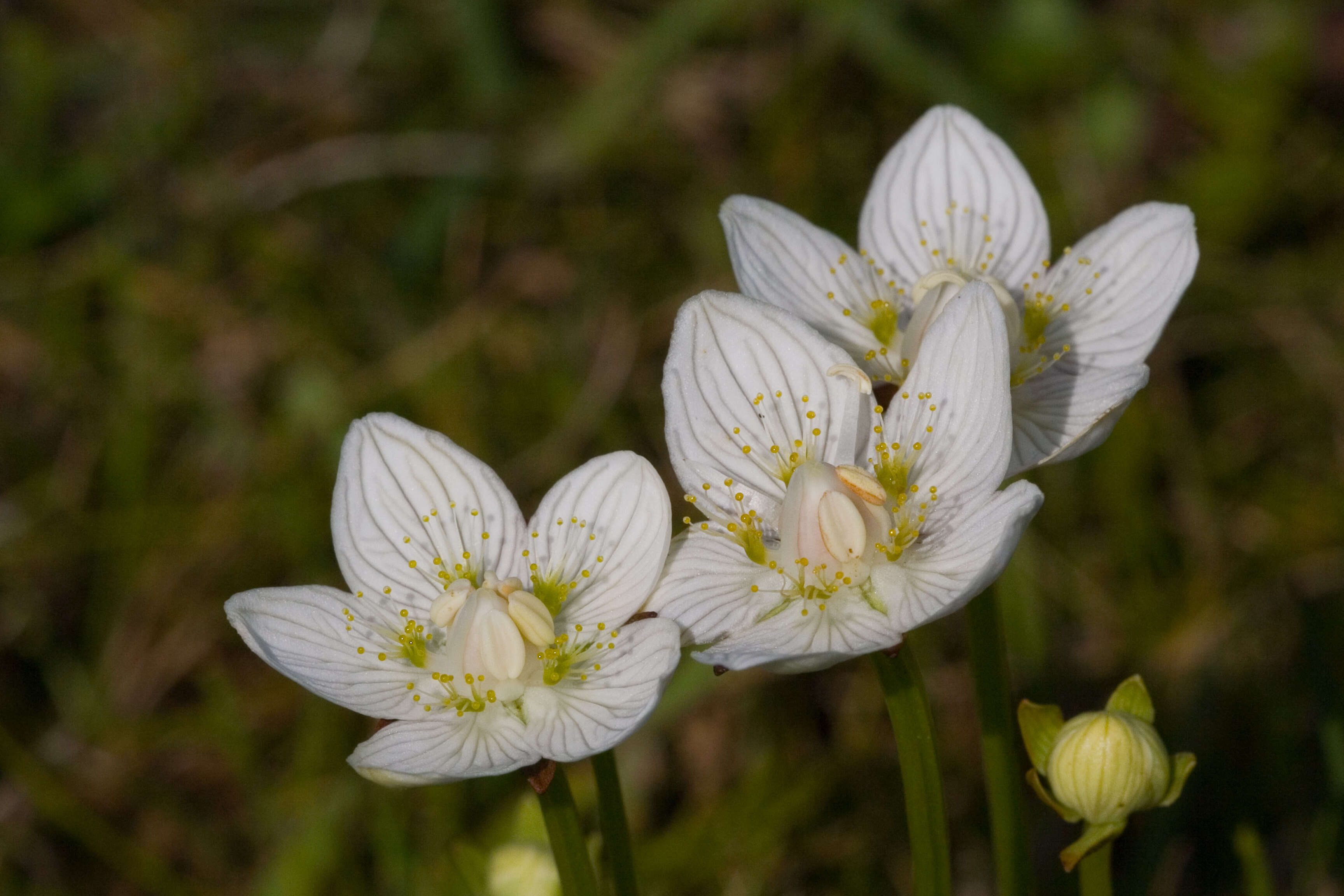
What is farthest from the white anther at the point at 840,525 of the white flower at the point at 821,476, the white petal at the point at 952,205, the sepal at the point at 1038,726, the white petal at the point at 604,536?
the white petal at the point at 952,205

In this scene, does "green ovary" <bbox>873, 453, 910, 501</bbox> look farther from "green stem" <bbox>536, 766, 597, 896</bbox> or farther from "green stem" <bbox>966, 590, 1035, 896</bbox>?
"green stem" <bbox>536, 766, 597, 896</bbox>

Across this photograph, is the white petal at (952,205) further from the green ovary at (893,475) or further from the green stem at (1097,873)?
the green stem at (1097,873)

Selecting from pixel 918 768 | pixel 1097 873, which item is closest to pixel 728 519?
pixel 918 768

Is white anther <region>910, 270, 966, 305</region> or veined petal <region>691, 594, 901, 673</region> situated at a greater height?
white anther <region>910, 270, 966, 305</region>

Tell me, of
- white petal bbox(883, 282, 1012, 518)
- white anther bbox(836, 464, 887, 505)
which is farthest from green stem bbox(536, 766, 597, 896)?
white petal bbox(883, 282, 1012, 518)

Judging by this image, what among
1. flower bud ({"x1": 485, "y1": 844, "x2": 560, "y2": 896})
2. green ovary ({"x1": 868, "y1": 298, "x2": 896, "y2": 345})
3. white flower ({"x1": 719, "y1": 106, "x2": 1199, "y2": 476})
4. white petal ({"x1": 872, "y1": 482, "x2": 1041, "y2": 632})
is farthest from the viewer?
green ovary ({"x1": 868, "y1": 298, "x2": 896, "y2": 345})

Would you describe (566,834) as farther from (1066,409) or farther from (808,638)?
(1066,409)

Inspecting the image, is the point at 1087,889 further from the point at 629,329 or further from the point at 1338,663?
the point at 629,329
